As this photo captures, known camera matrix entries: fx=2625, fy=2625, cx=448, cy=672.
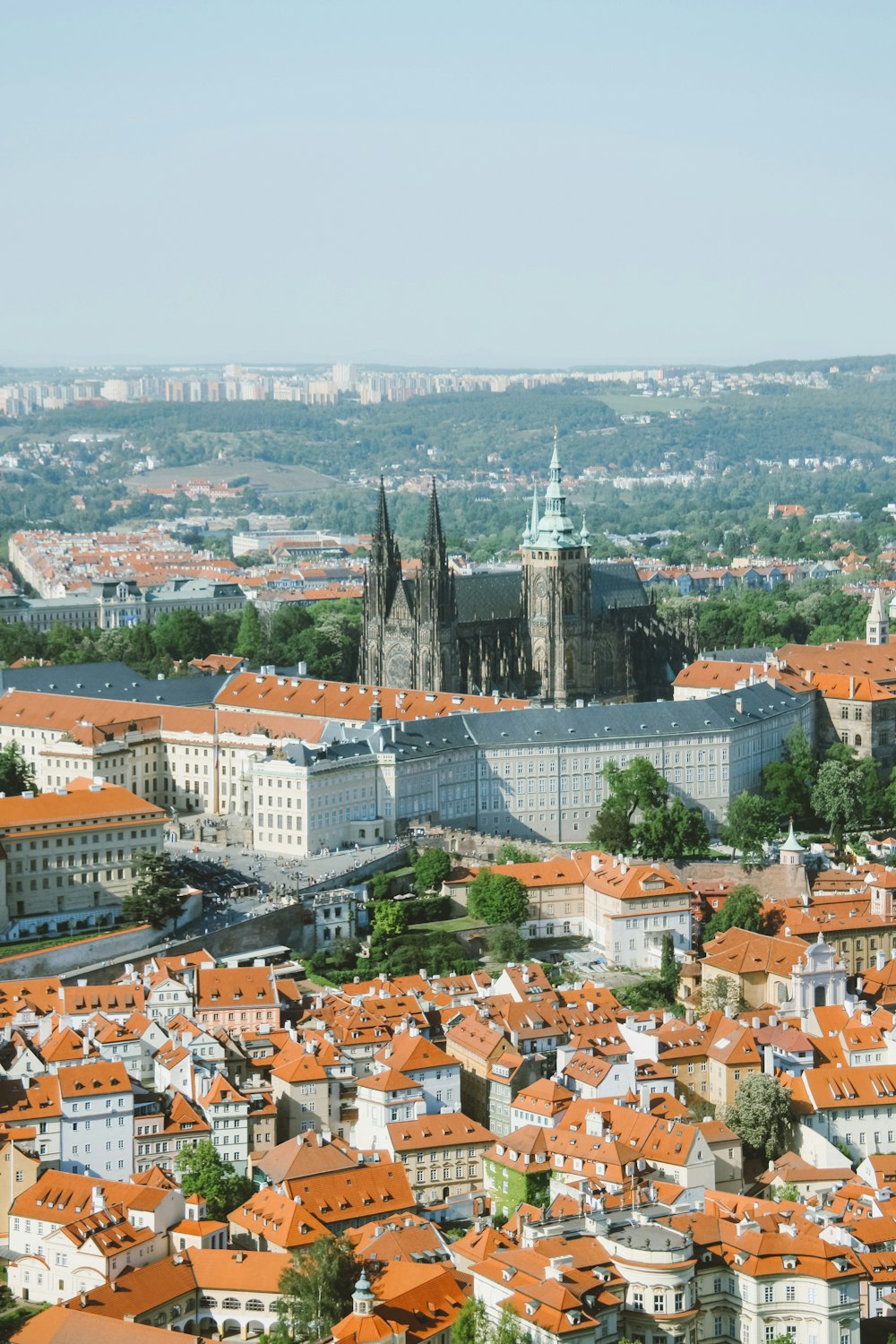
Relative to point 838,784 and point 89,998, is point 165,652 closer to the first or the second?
point 838,784

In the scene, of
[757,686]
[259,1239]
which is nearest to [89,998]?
[259,1239]

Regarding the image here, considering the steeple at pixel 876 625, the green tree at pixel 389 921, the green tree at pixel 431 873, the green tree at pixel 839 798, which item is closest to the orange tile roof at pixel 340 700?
the green tree at pixel 839 798

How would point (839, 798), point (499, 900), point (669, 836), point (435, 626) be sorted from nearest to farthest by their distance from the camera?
point (499, 900)
point (669, 836)
point (839, 798)
point (435, 626)

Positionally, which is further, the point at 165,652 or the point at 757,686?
the point at 165,652

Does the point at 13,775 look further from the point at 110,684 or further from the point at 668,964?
the point at 668,964

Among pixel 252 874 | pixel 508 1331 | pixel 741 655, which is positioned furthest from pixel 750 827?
pixel 508 1331

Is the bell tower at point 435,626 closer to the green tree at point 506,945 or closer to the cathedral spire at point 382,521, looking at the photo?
the cathedral spire at point 382,521
